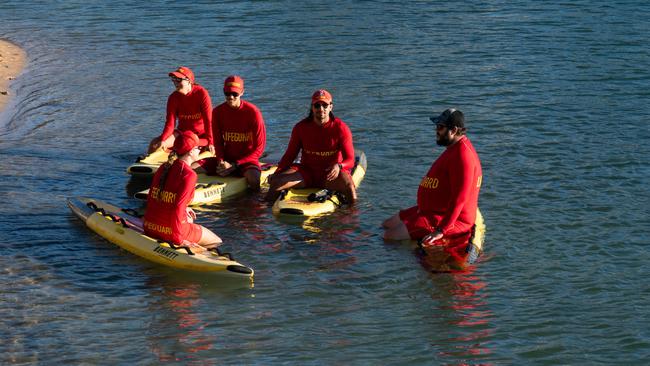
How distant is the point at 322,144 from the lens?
15.5 metres

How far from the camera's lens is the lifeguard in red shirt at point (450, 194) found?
1268 centimetres

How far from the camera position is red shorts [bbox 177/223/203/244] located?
1327cm

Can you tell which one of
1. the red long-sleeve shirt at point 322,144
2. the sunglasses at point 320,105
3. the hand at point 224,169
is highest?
the sunglasses at point 320,105

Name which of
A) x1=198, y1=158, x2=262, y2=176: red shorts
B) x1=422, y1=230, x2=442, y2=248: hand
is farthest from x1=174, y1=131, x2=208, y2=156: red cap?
x1=422, y1=230, x2=442, y2=248: hand

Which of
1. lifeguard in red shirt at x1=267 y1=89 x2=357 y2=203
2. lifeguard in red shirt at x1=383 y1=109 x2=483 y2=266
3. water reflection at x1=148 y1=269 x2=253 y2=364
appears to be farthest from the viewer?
lifeguard in red shirt at x1=267 y1=89 x2=357 y2=203

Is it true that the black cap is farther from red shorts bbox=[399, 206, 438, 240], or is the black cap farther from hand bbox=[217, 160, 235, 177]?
hand bbox=[217, 160, 235, 177]

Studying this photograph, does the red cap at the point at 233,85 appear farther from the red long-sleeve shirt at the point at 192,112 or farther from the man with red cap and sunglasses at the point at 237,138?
the red long-sleeve shirt at the point at 192,112

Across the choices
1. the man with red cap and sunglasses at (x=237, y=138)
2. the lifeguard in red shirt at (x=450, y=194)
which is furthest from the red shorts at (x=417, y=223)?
the man with red cap and sunglasses at (x=237, y=138)

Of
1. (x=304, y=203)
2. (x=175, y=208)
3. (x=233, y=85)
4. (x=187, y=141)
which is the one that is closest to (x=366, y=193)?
(x=304, y=203)

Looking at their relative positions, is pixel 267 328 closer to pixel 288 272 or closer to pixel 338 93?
pixel 288 272

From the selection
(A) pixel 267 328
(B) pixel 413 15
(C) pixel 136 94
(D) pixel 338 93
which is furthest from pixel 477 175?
(B) pixel 413 15

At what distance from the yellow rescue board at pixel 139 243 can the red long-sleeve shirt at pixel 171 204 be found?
0.16 m

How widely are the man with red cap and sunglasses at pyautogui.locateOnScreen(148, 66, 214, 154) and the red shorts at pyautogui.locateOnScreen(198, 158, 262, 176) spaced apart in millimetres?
649

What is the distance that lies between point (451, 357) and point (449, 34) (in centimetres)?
1822
